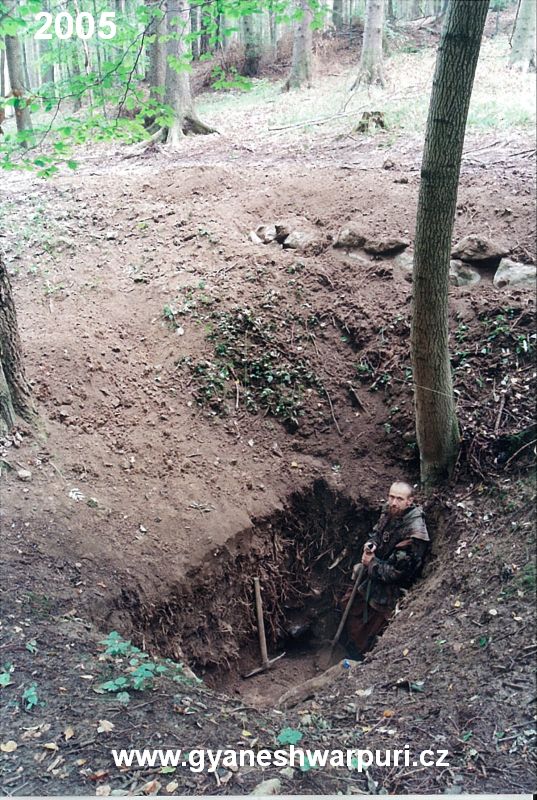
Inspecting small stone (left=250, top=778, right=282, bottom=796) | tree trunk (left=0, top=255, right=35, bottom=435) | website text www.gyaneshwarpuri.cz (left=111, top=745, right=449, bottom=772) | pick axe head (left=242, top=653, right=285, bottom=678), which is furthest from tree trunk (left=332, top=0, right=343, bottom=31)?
pick axe head (left=242, top=653, right=285, bottom=678)

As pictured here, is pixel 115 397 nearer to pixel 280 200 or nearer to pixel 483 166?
pixel 280 200

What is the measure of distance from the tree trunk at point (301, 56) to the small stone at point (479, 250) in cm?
221

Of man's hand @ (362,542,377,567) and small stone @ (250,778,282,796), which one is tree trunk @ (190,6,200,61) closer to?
man's hand @ (362,542,377,567)

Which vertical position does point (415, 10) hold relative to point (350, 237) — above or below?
above

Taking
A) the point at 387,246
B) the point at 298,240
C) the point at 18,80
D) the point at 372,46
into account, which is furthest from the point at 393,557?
the point at 18,80

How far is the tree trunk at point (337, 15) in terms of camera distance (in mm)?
5207

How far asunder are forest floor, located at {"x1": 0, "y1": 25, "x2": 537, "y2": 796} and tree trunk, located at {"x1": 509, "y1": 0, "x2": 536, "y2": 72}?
113 cm

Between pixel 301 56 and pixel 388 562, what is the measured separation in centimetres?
463

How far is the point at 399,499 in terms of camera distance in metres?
5.24

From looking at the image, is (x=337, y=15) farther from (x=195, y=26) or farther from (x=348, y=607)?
(x=348, y=607)

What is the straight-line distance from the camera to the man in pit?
5059mm

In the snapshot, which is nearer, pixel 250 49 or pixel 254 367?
pixel 250 49

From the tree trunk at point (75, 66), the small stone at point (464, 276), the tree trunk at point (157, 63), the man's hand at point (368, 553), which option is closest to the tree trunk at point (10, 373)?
the tree trunk at point (75, 66)

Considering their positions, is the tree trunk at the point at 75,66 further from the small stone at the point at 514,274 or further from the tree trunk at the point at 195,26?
the small stone at the point at 514,274
